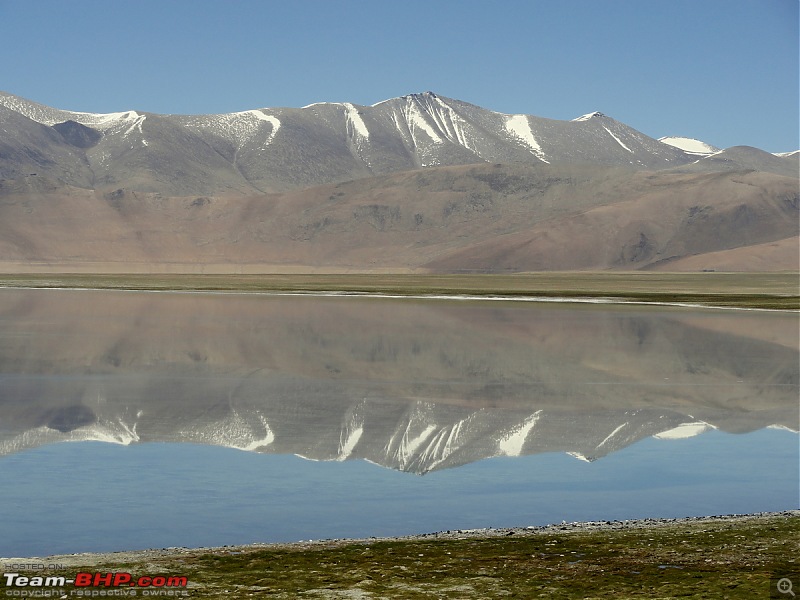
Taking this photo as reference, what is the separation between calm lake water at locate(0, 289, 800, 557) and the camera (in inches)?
562

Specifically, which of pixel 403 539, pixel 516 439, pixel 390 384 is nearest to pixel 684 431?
pixel 516 439

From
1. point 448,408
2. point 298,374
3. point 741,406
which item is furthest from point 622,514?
point 298,374

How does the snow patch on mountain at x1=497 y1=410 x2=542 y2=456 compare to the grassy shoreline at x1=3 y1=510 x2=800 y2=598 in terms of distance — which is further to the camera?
the snow patch on mountain at x1=497 y1=410 x2=542 y2=456

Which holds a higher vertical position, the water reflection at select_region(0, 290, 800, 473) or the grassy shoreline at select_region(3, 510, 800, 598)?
the water reflection at select_region(0, 290, 800, 473)

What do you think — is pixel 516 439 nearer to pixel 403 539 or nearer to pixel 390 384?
pixel 390 384

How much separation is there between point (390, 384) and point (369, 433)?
7.33 metres

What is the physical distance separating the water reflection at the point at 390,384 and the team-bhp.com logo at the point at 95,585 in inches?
302

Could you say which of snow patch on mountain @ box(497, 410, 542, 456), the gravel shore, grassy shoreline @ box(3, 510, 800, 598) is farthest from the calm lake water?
grassy shoreline @ box(3, 510, 800, 598)

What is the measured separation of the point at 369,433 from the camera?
20.7m

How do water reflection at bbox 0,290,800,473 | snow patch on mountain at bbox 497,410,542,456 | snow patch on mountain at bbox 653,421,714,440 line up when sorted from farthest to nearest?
snow patch on mountain at bbox 653,421,714,440 < water reflection at bbox 0,290,800,473 < snow patch on mountain at bbox 497,410,542,456

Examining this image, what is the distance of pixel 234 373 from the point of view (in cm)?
2988

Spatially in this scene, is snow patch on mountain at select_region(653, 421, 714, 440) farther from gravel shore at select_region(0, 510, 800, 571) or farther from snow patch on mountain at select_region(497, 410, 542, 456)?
gravel shore at select_region(0, 510, 800, 571)

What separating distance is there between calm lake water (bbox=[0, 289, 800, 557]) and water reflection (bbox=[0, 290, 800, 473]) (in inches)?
4.1

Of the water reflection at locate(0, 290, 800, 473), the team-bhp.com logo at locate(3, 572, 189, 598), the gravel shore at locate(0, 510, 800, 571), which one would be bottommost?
the team-bhp.com logo at locate(3, 572, 189, 598)
